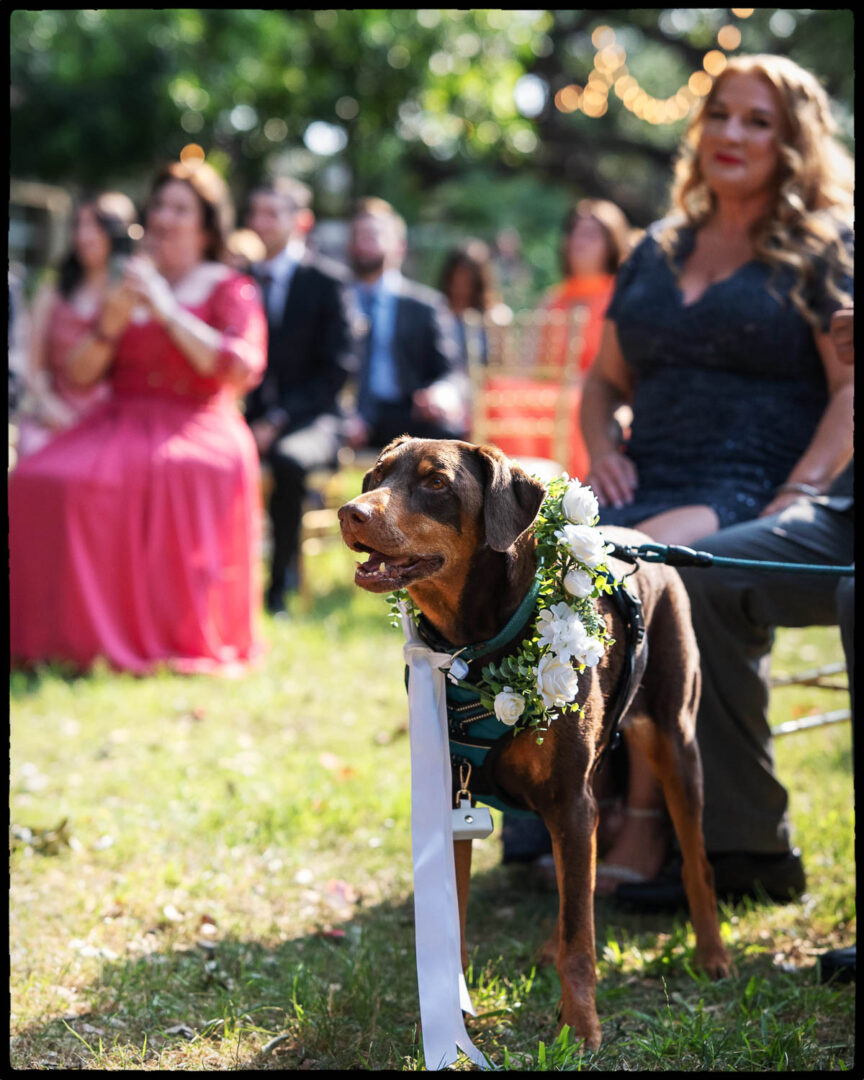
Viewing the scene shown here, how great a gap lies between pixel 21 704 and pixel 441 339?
15.3 ft

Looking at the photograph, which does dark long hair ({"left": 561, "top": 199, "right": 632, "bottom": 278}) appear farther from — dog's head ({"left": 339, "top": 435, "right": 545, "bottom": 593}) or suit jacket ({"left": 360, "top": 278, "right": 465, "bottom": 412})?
dog's head ({"left": 339, "top": 435, "right": 545, "bottom": 593})

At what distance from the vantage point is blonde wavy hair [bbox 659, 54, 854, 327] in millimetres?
3770

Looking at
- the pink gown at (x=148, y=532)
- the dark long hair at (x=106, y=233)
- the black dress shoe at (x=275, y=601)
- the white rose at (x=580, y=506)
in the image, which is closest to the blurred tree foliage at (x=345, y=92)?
the dark long hair at (x=106, y=233)

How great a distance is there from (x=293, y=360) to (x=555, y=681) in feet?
21.0

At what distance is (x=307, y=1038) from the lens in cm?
280

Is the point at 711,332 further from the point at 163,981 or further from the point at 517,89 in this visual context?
the point at 517,89

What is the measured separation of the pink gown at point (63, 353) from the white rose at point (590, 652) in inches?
259

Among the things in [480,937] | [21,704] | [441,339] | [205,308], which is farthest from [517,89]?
[480,937]

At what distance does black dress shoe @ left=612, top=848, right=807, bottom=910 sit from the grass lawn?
0.06 meters

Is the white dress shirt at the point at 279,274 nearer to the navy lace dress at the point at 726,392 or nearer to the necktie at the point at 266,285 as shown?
the necktie at the point at 266,285

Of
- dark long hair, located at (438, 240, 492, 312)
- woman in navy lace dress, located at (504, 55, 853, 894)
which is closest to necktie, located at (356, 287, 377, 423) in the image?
dark long hair, located at (438, 240, 492, 312)

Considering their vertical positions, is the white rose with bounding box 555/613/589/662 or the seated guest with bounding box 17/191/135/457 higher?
the seated guest with bounding box 17/191/135/457

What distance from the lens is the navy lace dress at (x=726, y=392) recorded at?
3.75 meters

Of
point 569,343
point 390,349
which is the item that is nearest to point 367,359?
point 390,349
